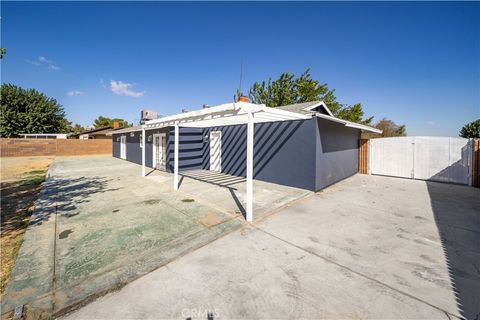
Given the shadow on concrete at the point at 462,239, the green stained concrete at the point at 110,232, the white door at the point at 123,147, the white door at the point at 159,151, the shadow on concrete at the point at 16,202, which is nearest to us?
the shadow on concrete at the point at 462,239

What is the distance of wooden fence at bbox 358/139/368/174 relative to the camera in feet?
36.4

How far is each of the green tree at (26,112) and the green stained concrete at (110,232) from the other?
26.6 meters

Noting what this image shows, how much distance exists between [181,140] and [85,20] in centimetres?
653

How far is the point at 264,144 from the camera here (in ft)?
28.1

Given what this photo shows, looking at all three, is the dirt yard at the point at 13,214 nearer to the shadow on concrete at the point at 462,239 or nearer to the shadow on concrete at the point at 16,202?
the shadow on concrete at the point at 16,202

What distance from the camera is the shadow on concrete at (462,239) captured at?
2.36m

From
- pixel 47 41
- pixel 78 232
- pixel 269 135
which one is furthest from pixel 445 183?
pixel 47 41

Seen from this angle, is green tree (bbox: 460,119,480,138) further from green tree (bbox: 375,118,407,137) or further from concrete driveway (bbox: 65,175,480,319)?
concrete driveway (bbox: 65,175,480,319)

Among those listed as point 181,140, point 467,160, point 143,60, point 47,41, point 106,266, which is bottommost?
point 106,266

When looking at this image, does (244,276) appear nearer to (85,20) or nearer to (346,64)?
(85,20)

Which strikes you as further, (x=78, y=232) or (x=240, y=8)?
(x=240, y=8)

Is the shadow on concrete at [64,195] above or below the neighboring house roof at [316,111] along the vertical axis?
below

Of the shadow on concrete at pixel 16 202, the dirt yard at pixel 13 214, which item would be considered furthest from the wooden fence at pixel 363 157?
the shadow on concrete at pixel 16 202

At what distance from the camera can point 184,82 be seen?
16438 millimetres
